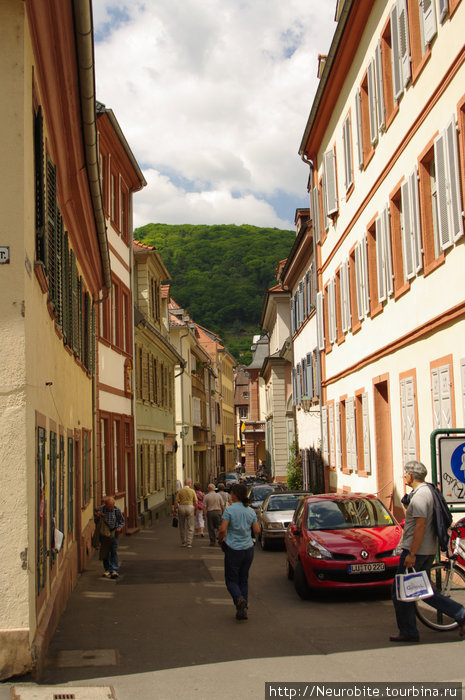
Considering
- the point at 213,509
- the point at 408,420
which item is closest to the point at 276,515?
the point at 213,509

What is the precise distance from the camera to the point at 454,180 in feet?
37.7

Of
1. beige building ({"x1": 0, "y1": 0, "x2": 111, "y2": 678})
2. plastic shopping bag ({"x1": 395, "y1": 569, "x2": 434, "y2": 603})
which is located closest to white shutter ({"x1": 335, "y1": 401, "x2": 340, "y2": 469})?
beige building ({"x1": 0, "y1": 0, "x2": 111, "y2": 678})

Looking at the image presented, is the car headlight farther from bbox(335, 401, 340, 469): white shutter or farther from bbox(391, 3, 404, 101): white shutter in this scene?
bbox(335, 401, 340, 469): white shutter

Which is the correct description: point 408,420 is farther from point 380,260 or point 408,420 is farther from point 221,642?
point 221,642

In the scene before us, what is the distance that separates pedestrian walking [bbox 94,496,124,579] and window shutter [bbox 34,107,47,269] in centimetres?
787

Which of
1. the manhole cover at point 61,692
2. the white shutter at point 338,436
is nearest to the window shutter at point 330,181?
the white shutter at point 338,436

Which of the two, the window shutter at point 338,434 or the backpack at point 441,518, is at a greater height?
the window shutter at point 338,434

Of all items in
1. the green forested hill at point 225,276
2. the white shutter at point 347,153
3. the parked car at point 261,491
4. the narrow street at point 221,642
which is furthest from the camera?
the green forested hill at point 225,276

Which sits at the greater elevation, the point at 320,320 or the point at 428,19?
the point at 428,19

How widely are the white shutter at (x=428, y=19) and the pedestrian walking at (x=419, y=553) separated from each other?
7.20m

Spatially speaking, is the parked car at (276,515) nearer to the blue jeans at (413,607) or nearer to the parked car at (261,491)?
the parked car at (261,491)

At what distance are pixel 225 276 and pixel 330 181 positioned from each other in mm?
97308

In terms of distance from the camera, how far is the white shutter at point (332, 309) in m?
23.5

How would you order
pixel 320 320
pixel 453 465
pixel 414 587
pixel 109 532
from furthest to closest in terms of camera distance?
1. pixel 320 320
2. pixel 109 532
3. pixel 453 465
4. pixel 414 587
